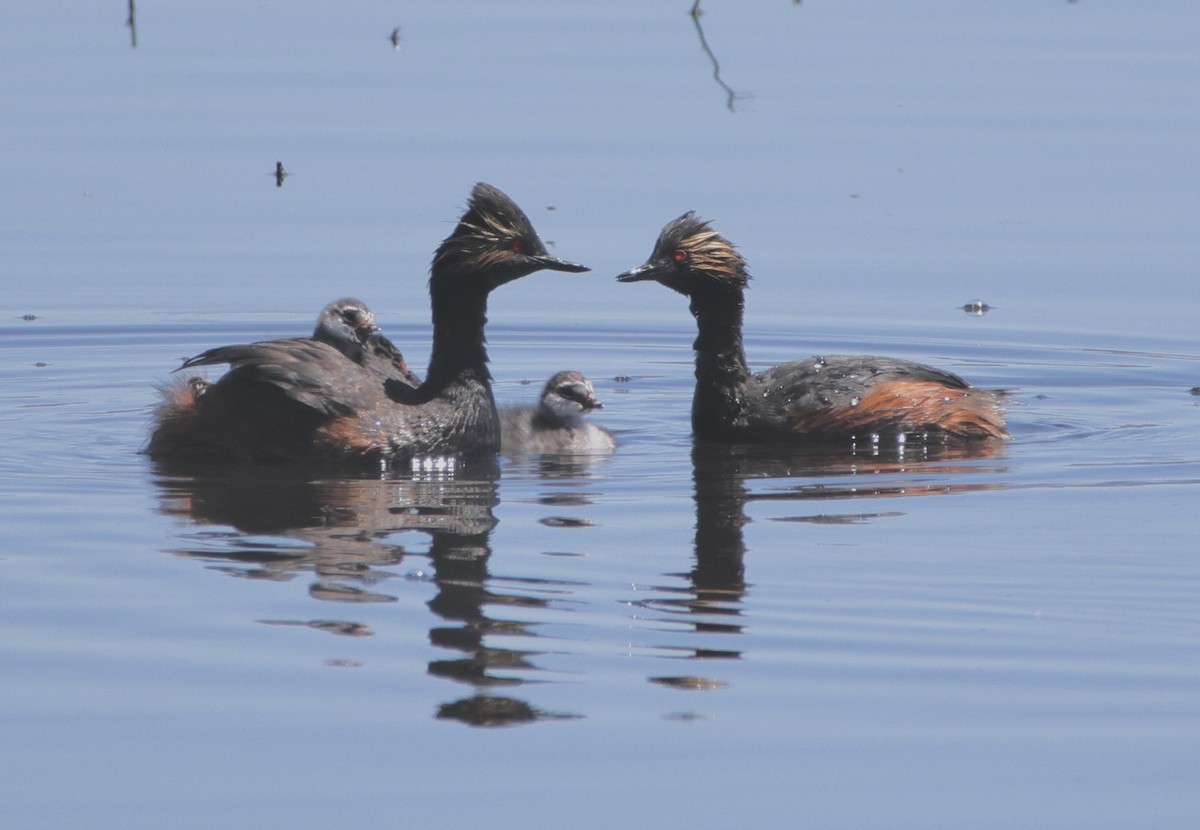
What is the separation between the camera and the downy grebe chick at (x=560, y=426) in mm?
11438

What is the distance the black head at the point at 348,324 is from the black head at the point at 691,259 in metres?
1.45

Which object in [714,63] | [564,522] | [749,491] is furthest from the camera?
[714,63]

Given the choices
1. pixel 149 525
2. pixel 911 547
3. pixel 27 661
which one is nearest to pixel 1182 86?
pixel 911 547

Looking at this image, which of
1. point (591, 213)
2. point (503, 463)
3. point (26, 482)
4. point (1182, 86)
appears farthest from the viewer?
point (1182, 86)

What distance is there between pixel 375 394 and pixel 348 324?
40.6 inches

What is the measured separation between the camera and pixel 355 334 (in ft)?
38.1

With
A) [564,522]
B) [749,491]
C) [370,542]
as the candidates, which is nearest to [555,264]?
[749,491]

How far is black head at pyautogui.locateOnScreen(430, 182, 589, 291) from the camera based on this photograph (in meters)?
11.0

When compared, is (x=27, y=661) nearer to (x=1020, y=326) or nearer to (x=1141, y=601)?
(x=1141, y=601)

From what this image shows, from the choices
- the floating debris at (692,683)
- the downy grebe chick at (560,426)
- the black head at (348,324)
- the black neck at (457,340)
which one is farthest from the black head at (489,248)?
the floating debris at (692,683)

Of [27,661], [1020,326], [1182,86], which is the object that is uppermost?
[1182,86]

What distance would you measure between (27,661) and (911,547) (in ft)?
11.9

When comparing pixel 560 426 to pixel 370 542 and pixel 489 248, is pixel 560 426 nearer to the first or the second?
pixel 489 248

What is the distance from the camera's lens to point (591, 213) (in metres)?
15.6
